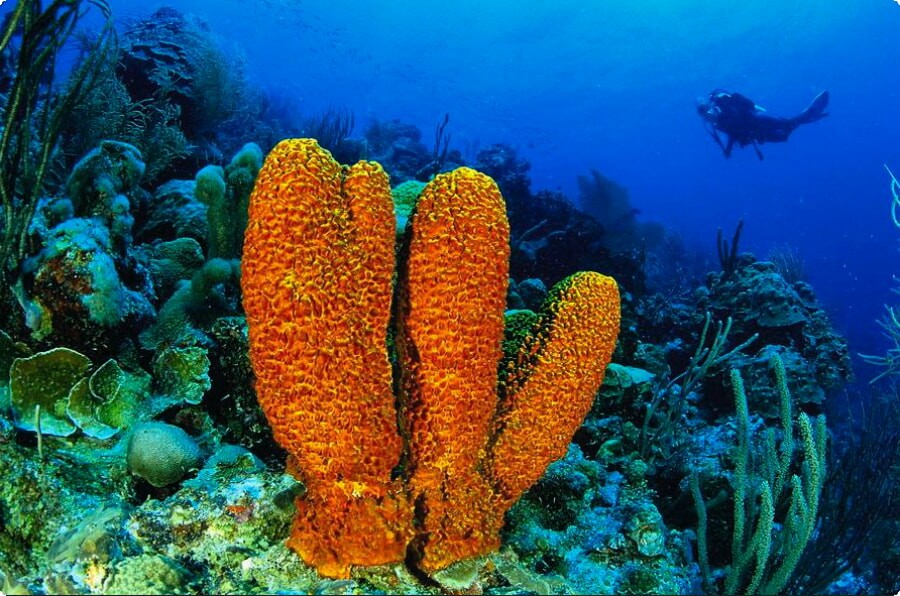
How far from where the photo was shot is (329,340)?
5.18 ft

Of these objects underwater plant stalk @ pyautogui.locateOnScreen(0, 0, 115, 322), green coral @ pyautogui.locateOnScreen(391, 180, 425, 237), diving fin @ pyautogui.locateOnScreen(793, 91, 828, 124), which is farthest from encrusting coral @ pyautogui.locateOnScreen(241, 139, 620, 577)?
diving fin @ pyautogui.locateOnScreen(793, 91, 828, 124)

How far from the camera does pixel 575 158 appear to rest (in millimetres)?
88500

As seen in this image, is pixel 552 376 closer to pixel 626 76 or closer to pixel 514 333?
pixel 514 333

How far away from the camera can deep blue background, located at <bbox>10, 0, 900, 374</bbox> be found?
60656 mm

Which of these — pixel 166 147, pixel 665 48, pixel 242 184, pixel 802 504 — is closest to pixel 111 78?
pixel 166 147

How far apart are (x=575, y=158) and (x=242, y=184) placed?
90.6 m

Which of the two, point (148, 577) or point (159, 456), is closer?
point (148, 577)

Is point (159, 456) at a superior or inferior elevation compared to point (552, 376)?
inferior

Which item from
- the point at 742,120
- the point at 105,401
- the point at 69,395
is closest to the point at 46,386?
the point at 69,395

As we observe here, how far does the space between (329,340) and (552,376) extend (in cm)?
83

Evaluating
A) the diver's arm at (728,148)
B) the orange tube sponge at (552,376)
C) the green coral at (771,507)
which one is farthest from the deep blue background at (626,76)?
the orange tube sponge at (552,376)

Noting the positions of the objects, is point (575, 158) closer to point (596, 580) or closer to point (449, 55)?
point (449, 55)

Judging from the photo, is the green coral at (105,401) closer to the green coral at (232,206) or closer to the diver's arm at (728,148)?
the green coral at (232,206)

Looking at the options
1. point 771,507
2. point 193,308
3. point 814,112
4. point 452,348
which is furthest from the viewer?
point 814,112
